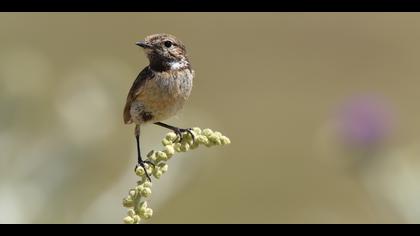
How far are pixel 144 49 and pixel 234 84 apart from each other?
57.6 ft

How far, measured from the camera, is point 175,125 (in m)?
4.61

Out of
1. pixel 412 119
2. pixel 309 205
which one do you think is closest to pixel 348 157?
pixel 309 205

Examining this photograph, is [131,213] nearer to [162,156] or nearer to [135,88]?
[162,156]

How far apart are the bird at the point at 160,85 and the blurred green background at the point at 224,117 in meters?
0.23

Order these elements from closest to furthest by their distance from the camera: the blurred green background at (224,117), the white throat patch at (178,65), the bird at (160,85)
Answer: the bird at (160,85)
the white throat patch at (178,65)
the blurred green background at (224,117)

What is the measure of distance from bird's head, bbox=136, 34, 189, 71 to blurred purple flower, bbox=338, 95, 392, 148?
1.48 meters

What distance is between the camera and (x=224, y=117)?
64.0 ft

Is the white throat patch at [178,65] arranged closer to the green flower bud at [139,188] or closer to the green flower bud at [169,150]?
the green flower bud at [169,150]

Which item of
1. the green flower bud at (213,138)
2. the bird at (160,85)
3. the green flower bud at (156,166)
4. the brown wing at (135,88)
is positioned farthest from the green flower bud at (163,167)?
the brown wing at (135,88)

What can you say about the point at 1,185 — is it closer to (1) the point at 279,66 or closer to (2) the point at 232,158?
(2) the point at 232,158

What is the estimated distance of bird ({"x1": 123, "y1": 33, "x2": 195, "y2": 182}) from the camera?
→ 4379 mm

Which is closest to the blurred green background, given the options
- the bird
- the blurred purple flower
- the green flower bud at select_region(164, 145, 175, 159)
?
the blurred purple flower

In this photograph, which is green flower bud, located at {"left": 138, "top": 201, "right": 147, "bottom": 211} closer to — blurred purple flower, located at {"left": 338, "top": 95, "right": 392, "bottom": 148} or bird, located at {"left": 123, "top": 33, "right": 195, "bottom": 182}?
bird, located at {"left": 123, "top": 33, "right": 195, "bottom": 182}

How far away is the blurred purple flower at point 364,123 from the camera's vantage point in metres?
5.62
